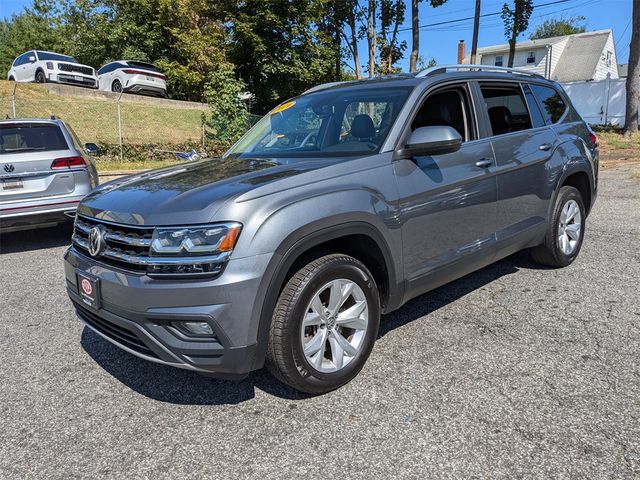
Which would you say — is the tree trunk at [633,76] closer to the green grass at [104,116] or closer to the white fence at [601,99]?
the white fence at [601,99]

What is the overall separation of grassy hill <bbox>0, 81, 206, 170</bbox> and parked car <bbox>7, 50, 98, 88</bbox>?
1.32m

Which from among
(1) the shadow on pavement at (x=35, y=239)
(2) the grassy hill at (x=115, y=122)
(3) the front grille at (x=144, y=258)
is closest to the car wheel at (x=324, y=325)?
(3) the front grille at (x=144, y=258)

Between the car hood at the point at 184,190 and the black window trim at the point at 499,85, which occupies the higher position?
the black window trim at the point at 499,85

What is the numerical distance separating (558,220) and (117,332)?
3903 mm

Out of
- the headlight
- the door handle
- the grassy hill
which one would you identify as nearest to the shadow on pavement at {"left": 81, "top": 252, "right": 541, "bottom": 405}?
the headlight

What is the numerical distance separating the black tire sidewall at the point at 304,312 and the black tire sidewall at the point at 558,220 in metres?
2.46

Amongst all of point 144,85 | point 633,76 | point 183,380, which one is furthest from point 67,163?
point 633,76

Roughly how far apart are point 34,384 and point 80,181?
3971mm

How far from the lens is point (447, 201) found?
347 cm

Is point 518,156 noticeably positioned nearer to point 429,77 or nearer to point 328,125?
point 429,77

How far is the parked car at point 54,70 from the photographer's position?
66.0 ft

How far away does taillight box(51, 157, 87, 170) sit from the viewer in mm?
6465

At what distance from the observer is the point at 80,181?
661 centimetres

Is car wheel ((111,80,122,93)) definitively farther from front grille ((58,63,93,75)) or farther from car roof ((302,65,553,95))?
car roof ((302,65,553,95))
